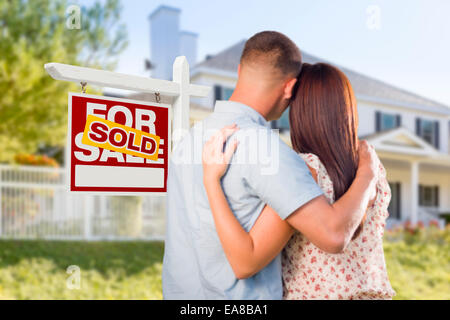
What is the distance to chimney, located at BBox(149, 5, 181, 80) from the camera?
1574cm

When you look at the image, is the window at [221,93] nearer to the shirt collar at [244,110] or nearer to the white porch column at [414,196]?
the white porch column at [414,196]

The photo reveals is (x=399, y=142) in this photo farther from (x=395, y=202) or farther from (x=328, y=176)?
(x=328, y=176)

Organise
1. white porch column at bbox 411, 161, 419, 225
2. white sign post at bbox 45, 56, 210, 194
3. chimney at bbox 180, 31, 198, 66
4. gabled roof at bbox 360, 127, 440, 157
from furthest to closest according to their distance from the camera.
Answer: white porch column at bbox 411, 161, 419, 225 < chimney at bbox 180, 31, 198, 66 < gabled roof at bbox 360, 127, 440, 157 < white sign post at bbox 45, 56, 210, 194

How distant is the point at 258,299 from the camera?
1.51 meters

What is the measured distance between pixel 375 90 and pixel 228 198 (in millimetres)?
18072

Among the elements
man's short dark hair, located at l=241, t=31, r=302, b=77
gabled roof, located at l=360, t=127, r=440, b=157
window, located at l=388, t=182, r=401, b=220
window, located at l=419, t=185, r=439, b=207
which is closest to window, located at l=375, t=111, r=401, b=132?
gabled roof, located at l=360, t=127, r=440, b=157

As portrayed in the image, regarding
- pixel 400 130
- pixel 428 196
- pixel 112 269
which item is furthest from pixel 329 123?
pixel 428 196

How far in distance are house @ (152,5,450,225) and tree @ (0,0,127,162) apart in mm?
4289

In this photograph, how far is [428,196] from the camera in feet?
66.3

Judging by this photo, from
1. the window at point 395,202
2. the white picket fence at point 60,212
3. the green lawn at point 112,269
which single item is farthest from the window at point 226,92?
the window at point 395,202

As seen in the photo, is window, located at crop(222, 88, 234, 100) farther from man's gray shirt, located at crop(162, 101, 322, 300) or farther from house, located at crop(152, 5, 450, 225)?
man's gray shirt, located at crop(162, 101, 322, 300)

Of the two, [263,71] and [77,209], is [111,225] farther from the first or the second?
[263,71]

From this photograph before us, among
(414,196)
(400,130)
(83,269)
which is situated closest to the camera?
(83,269)

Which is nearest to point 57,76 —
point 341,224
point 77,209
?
point 341,224
